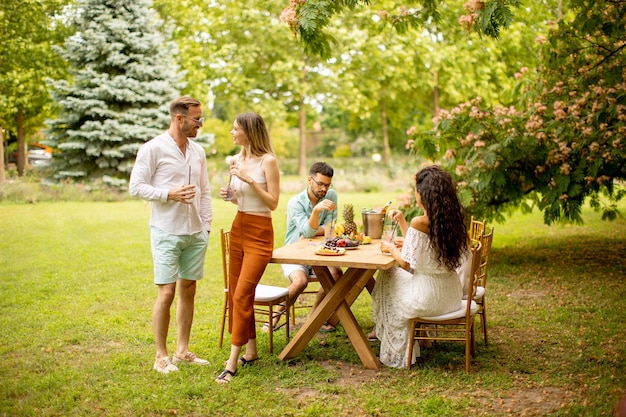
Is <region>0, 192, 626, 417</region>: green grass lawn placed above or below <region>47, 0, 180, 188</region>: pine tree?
below

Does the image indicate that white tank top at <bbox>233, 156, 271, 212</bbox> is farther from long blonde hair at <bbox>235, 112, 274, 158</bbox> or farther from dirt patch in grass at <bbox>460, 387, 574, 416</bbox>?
dirt patch in grass at <bbox>460, 387, 574, 416</bbox>

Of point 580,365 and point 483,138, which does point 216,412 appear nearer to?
point 580,365

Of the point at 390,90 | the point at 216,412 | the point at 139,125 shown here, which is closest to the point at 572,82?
the point at 216,412

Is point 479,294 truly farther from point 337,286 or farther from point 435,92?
point 435,92

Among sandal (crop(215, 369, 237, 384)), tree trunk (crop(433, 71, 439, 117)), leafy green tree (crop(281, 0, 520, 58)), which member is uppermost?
tree trunk (crop(433, 71, 439, 117))

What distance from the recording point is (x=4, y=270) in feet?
30.8

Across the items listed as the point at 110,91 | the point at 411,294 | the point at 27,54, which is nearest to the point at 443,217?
the point at 411,294

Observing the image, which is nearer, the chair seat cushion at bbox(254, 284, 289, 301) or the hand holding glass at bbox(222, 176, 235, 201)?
the hand holding glass at bbox(222, 176, 235, 201)

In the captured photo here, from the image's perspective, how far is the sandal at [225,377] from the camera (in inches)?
195

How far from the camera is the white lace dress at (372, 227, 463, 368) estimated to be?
5062 mm

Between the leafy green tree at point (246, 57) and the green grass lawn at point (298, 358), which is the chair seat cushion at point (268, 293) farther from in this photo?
the leafy green tree at point (246, 57)

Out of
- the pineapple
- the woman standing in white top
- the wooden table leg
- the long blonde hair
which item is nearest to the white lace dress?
the wooden table leg

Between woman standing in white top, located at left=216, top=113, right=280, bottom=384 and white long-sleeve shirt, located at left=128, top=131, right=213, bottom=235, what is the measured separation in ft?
1.16

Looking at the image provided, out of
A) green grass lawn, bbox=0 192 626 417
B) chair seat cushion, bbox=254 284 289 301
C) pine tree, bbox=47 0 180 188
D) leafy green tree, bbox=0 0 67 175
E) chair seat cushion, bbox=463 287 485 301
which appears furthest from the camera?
leafy green tree, bbox=0 0 67 175
